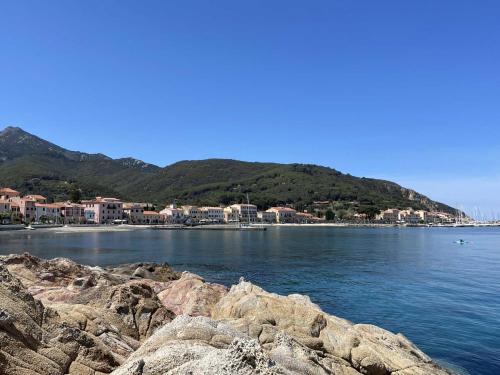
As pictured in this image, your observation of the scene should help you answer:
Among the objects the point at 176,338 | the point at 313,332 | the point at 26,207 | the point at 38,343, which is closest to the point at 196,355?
the point at 176,338

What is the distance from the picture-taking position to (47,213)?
616ft

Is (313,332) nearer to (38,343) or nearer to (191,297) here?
(38,343)

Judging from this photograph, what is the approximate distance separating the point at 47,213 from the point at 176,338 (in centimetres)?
19903

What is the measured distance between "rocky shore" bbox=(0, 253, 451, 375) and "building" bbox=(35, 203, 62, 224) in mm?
176003

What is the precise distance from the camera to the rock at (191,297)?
21.2 metres

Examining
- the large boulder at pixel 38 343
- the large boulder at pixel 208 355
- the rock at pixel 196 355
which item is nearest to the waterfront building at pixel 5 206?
the large boulder at pixel 38 343

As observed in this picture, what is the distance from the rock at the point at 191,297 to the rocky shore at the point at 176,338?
10 cm

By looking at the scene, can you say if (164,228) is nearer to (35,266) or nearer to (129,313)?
(35,266)

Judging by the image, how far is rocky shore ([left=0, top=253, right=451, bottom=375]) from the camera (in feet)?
20.4

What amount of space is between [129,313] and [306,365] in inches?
333

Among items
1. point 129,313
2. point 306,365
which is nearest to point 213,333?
point 306,365

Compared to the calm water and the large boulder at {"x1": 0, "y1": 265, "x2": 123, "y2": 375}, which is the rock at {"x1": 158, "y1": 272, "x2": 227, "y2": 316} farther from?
the large boulder at {"x1": 0, "y1": 265, "x2": 123, "y2": 375}

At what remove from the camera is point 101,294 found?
16422 millimetres

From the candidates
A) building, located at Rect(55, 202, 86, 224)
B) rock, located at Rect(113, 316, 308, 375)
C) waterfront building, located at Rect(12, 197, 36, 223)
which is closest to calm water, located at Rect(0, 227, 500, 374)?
rock, located at Rect(113, 316, 308, 375)
